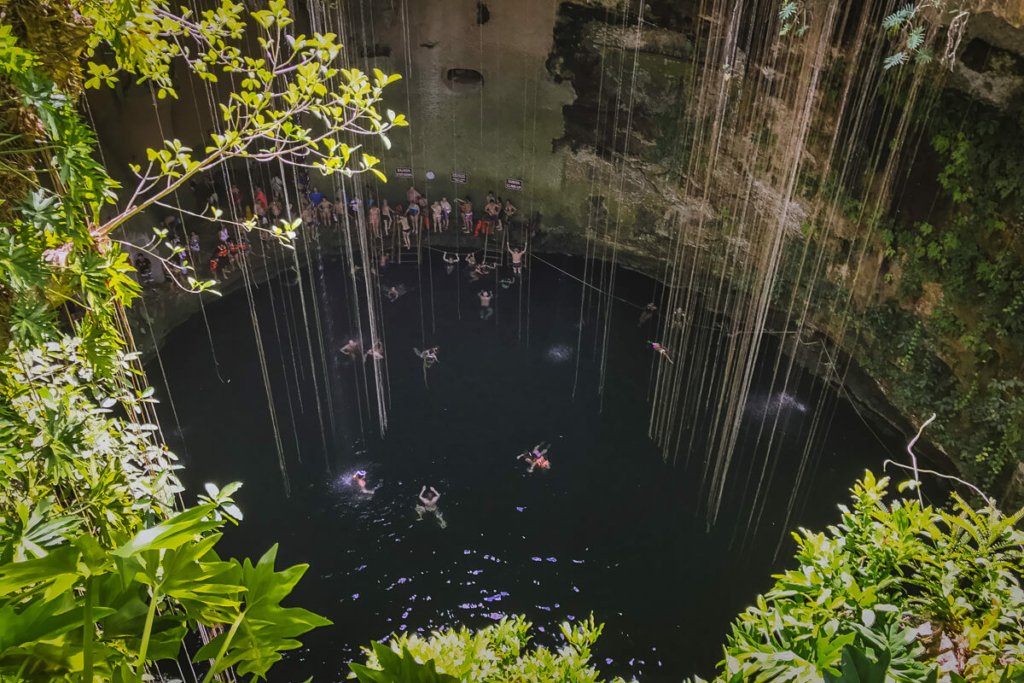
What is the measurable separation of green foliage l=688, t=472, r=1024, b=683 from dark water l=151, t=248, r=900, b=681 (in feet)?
16.4

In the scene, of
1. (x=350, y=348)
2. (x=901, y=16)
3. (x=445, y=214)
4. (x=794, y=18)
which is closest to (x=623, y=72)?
(x=794, y=18)

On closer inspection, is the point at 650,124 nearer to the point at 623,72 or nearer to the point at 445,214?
the point at 623,72

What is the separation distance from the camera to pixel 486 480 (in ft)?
26.3

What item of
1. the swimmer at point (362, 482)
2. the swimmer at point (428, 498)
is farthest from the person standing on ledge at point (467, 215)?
the swimmer at point (428, 498)

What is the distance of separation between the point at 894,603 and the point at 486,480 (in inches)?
251

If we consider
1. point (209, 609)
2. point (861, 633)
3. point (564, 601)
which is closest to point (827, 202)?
point (564, 601)

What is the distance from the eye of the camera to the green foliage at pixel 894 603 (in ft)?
5.04

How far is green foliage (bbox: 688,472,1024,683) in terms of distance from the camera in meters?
1.54

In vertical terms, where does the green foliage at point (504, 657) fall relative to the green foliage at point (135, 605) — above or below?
below

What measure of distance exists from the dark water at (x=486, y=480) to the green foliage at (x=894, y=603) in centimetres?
499

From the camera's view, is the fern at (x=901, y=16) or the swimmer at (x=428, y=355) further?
the swimmer at (x=428, y=355)

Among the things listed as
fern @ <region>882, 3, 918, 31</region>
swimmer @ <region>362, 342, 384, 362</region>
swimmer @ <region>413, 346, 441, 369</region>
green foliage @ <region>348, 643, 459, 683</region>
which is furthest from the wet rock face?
green foliage @ <region>348, 643, 459, 683</region>

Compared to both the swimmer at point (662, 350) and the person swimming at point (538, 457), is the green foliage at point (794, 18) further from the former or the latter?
the person swimming at point (538, 457)

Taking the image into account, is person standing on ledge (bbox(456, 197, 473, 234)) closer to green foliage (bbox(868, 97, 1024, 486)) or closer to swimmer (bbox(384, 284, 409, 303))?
swimmer (bbox(384, 284, 409, 303))
